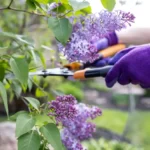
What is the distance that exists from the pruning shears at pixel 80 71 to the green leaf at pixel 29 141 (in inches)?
10.4

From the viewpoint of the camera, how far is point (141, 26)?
1.21m

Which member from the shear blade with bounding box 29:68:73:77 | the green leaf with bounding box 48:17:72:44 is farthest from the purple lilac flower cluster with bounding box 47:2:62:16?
the shear blade with bounding box 29:68:73:77

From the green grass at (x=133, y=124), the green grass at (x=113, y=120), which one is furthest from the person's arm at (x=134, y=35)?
the green grass at (x=113, y=120)

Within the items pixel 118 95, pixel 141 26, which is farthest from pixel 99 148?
pixel 118 95

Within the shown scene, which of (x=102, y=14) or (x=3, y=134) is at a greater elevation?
(x=102, y=14)

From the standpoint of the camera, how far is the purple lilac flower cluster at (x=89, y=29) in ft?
2.51

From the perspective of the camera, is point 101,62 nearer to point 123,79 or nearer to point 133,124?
point 123,79

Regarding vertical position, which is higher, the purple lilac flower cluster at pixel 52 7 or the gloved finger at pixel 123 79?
the purple lilac flower cluster at pixel 52 7

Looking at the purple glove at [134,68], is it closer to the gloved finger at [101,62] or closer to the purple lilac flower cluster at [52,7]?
the purple lilac flower cluster at [52,7]

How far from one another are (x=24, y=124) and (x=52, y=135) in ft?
0.19

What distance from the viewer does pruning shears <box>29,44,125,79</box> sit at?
0.92 m

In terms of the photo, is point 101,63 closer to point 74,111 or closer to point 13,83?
point 13,83

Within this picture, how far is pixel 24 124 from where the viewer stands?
2.32 feet

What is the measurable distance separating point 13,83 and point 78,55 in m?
0.33
